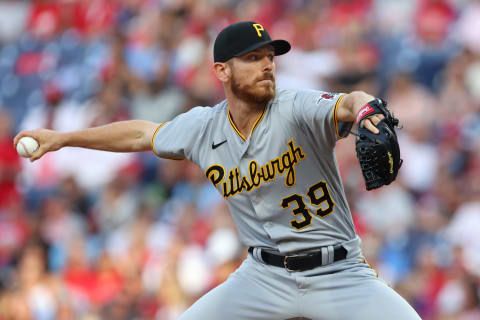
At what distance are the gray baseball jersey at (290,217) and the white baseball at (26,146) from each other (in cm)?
105

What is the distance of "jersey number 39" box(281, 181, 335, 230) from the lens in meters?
4.33

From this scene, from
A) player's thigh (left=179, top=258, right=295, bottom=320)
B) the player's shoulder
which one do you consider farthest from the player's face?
player's thigh (left=179, top=258, right=295, bottom=320)

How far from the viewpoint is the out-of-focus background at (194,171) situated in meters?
7.55

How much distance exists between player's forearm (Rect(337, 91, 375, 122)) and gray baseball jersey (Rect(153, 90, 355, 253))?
0.18 meters

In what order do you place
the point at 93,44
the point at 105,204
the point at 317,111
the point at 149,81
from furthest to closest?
the point at 93,44
the point at 149,81
the point at 105,204
the point at 317,111

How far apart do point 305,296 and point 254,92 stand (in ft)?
3.65

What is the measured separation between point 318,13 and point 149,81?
7.68 ft

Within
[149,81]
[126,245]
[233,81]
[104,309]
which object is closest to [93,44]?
[149,81]

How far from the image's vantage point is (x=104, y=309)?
27.9 feet

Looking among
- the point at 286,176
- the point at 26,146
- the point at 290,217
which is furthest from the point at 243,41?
the point at 26,146

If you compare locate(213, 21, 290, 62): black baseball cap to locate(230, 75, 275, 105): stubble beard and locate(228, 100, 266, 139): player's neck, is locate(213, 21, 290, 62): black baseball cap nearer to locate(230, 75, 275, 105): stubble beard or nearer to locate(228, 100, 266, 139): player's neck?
locate(230, 75, 275, 105): stubble beard

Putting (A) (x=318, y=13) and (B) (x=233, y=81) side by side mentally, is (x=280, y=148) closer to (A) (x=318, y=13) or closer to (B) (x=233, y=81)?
(B) (x=233, y=81)

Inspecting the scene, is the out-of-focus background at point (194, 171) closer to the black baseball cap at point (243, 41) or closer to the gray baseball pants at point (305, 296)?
the gray baseball pants at point (305, 296)

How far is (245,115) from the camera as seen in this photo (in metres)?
4.53
